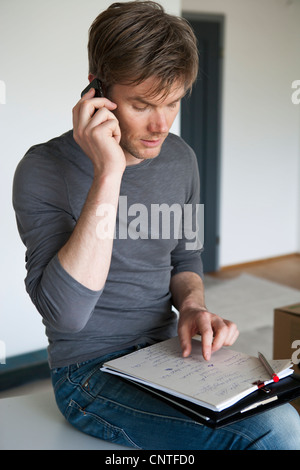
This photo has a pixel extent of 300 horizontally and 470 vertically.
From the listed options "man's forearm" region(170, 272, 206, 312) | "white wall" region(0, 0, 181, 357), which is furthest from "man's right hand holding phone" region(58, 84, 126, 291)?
"white wall" region(0, 0, 181, 357)

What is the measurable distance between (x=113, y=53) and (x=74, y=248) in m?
0.44

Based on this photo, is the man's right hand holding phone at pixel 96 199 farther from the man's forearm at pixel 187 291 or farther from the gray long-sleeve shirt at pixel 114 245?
the man's forearm at pixel 187 291

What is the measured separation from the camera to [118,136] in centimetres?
110

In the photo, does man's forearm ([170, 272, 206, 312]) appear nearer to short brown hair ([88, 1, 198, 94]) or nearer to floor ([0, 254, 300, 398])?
short brown hair ([88, 1, 198, 94])

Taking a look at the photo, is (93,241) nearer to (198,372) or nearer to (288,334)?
(198,372)

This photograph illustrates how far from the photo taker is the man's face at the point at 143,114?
3.72 ft

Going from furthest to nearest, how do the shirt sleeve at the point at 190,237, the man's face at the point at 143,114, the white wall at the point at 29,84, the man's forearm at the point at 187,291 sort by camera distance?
the white wall at the point at 29,84 → the shirt sleeve at the point at 190,237 → the man's forearm at the point at 187,291 → the man's face at the point at 143,114

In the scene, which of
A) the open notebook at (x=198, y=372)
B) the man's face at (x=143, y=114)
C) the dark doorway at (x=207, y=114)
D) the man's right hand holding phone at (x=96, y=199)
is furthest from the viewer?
the dark doorway at (x=207, y=114)

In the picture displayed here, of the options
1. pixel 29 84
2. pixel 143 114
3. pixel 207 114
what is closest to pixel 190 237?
pixel 143 114

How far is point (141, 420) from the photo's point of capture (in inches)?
39.4

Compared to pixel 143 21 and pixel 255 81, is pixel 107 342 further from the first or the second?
pixel 255 81

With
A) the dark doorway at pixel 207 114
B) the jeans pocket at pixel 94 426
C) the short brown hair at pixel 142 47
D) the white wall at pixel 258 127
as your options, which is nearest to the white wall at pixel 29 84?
the short brown hair at pixel 142 47

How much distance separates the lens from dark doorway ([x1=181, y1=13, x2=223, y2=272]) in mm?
4242
